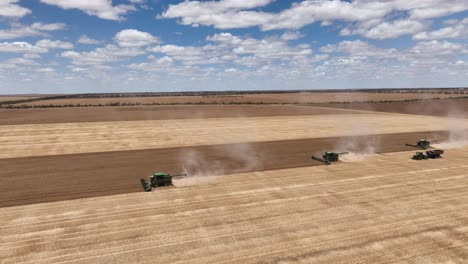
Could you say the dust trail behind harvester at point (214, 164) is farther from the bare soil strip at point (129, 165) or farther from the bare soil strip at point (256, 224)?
the bare soil strip at point (256, 224)

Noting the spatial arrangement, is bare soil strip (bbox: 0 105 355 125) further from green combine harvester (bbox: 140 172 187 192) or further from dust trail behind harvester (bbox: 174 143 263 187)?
green combine harvester (bbox: 140 172 187 192)

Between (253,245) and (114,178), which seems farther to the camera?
(114,178)

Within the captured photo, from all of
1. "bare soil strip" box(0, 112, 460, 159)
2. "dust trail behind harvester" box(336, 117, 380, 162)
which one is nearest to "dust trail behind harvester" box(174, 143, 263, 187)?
"bare soil strip" box(0, 112, 460, 159)

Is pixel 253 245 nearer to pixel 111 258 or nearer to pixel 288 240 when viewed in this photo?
pixel 288 240

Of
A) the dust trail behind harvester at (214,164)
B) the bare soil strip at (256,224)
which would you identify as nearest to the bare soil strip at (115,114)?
the dust trail behind harvester at (214,164)

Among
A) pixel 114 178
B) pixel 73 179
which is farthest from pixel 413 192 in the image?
pixel 73 179
